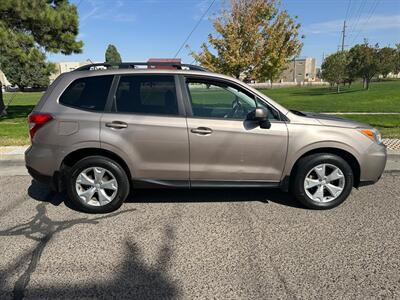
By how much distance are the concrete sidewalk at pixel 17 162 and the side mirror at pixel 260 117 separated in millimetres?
3171

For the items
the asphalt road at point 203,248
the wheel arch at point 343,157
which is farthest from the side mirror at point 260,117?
the asphalt road at point 203,248

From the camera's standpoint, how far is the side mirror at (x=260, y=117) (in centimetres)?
357

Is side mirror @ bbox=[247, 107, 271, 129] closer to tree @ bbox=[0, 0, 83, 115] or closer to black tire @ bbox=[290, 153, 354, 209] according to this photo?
black tire @ bbox=[290, 153, 354, 209]

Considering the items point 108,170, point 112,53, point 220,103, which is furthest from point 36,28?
point 112,53

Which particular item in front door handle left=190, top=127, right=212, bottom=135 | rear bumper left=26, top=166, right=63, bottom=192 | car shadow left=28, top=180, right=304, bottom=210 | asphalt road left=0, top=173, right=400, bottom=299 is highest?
front door handle left=190, top=127, right=212, bottom=135

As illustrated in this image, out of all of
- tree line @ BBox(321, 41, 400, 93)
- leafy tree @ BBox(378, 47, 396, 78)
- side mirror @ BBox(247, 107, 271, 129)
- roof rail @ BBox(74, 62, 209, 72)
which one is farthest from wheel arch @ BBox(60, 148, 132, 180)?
leafy tree @ BBox(378, 47, 396, 78)

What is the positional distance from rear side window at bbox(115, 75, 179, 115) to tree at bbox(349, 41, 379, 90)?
138 ft

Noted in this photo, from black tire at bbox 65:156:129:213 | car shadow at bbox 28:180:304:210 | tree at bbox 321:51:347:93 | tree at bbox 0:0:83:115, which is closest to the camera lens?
black tire at bbox 65:156:129:213

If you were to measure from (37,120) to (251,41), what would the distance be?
14292 mm

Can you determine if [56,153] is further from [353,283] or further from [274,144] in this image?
[353,283]

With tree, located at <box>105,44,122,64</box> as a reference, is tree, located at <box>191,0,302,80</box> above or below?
below

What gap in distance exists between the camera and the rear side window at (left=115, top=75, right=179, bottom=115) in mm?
3809

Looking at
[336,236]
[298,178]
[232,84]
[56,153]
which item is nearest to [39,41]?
[56,153]

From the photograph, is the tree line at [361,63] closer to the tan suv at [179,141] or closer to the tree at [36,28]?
the tree at [36,28]
